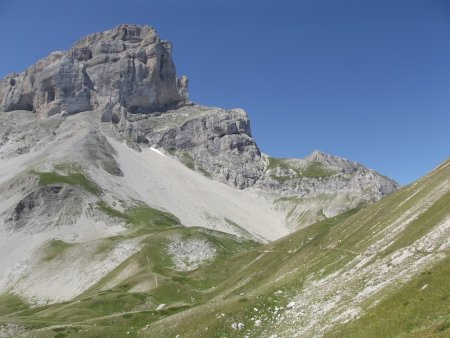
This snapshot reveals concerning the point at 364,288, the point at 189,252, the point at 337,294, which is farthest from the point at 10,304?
the point at 364,288

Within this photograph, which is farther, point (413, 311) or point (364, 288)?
point (364, 288)

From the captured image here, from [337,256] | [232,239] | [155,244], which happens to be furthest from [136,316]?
[232,239]

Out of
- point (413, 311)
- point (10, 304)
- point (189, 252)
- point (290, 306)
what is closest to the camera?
point (413, 311)

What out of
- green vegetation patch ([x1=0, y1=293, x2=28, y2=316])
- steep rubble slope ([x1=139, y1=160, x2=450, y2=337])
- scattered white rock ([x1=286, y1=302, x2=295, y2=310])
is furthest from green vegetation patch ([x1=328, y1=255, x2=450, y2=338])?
green vegetation patch ([x1=0, y1=293, x2=28, y2=316])

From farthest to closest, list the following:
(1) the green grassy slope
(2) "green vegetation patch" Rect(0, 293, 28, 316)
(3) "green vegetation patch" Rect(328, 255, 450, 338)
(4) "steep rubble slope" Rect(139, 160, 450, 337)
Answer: (2) "green vegetation patch" Rect(0, 293, 28, 316)
(1) the green grassy slope
(4) "steep rubble slope" Rect(139, 160, 450, 337)
(3) "green vegetation patch" Rect(328, 255, 450, 338)

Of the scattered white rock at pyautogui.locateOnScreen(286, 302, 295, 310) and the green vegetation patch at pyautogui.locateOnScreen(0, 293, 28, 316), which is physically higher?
the green vegetation patch at pyautogui.locateOnScreen(0, 293, 28, 316)

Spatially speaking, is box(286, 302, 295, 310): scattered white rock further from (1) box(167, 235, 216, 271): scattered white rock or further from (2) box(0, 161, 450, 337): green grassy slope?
(1) box(167, 235, 216, 271): scattered white rock

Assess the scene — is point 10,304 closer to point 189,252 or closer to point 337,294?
point 189,252

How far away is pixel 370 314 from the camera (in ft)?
110

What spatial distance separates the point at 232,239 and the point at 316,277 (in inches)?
4451

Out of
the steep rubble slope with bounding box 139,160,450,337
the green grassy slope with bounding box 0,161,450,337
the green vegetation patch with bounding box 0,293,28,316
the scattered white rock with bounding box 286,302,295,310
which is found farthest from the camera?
the green vegetation patch with bounding box 0,293,28,316

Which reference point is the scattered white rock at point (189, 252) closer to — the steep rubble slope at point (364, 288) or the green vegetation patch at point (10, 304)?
the green vegetation patch at point (10, 304)

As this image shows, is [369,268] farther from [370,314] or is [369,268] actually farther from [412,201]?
[412,201]

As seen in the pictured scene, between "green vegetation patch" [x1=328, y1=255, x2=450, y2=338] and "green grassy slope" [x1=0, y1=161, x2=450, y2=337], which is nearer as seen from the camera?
"green vegetation patch" [x1=328, y1=255, x2=450, y2=338]
